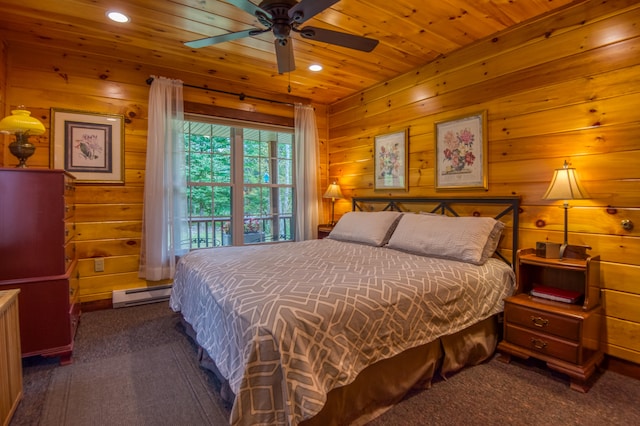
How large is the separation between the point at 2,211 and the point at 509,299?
11.2ft

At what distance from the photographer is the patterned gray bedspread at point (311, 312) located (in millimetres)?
1325

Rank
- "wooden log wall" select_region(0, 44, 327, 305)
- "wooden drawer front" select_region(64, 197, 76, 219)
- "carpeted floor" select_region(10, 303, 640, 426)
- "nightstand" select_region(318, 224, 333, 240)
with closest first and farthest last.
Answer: "carpeted floor" select_region(10, 303, 640, 426)
"wooden drawer front" select_region(64, 197, 76, 219)
"wooden log wall" select_region(0, 44, 327, 305)
"nightstand" select_region(318, 224, 333, 240)

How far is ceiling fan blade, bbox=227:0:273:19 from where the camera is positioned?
1.73 meters


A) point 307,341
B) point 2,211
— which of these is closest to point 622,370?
point 307,341

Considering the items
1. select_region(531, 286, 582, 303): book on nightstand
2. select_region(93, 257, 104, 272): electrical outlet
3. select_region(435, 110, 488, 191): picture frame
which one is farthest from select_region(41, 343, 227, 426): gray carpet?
select_region(435, 110, 488, 191): picture frame

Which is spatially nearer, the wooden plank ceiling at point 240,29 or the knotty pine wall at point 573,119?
the knotty pine wall at point 573,119

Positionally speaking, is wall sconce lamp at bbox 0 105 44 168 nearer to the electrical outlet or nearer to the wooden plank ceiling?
the wooden plank ceiling

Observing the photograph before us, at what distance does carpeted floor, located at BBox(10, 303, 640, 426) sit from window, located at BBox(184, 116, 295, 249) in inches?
66.0

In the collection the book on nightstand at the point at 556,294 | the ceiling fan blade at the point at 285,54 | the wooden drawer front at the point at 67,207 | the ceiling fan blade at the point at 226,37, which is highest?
the ceiling fan blade at the point at 226,37

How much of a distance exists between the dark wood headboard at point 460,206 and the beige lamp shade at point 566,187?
1.49 ft

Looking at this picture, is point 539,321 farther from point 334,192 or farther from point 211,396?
point 334,192

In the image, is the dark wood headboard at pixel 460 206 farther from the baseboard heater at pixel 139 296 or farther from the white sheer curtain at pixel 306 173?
the baseboard heater at pixel 139 296

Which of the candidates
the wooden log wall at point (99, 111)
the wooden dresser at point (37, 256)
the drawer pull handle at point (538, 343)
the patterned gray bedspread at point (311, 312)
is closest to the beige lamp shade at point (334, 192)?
the patterned gray bedspread at point (311, 312)

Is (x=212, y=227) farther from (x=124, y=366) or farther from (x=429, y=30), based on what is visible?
(x=429, y=30)
